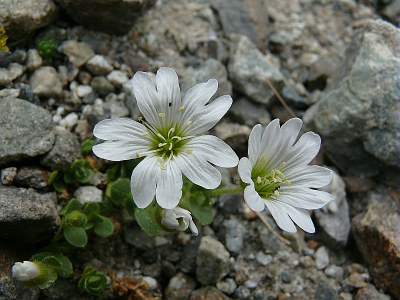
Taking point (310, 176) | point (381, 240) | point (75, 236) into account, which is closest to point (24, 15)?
point (75, 236)

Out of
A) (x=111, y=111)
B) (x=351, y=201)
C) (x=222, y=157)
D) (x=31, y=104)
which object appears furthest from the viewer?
(x=351, y=201)

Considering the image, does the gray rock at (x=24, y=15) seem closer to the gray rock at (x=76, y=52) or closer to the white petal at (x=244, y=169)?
the gray rock at (x=76, y=52)

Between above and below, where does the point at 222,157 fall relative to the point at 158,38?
above

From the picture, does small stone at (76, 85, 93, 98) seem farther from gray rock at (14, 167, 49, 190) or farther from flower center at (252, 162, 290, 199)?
flower center at (252, 162, 290, 199)

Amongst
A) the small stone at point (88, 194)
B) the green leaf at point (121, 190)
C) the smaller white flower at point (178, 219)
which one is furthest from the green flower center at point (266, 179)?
the small stone at point (88, 194)

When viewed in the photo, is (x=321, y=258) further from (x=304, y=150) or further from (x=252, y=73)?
(x=252, y=73)

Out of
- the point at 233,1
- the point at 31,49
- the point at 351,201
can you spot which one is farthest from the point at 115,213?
the point at 233,1

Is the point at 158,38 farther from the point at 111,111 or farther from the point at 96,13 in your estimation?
the point at 111,111

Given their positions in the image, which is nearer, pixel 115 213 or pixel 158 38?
pixel 115 213
